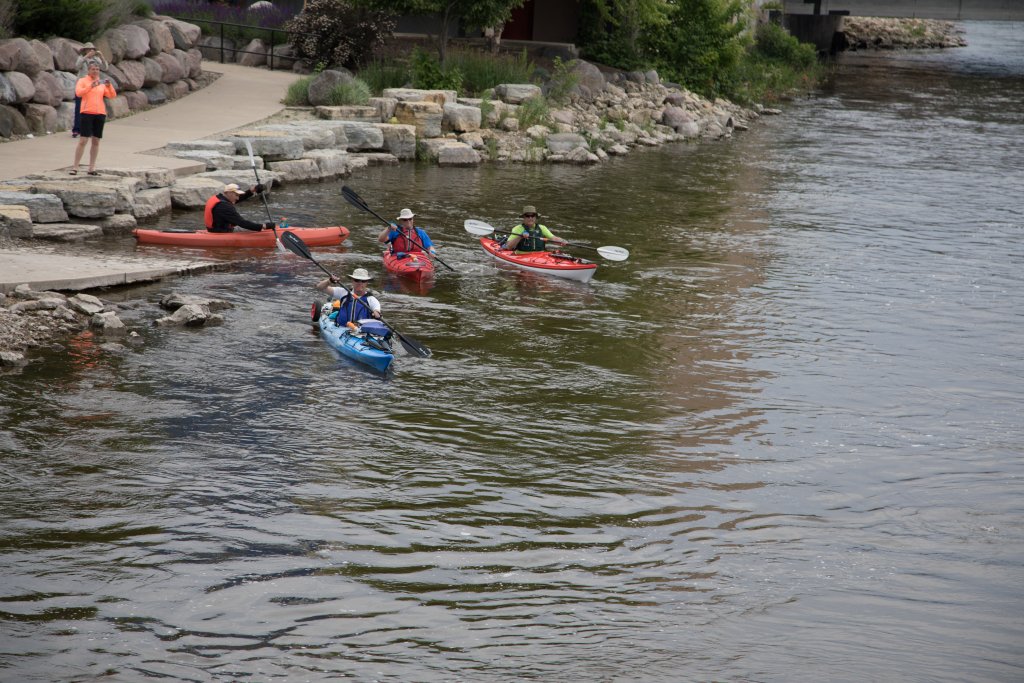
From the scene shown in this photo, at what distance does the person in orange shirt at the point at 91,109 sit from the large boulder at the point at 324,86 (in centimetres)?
897

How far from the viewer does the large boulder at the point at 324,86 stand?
26.8 m

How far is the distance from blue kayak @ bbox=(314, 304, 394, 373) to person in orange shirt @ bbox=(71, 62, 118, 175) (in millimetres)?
7606

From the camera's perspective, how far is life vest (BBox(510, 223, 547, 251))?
17.0m

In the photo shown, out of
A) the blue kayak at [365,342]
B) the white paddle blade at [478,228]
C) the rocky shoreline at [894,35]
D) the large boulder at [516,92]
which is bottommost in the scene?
the blue kayak at [365,342]

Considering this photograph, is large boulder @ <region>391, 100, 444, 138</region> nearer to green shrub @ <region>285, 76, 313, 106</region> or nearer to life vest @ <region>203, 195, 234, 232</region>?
green shrub @ <region>285, 76, 313, 106</region>

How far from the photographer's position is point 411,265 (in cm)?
1611

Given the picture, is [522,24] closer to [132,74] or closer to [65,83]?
[132,74]

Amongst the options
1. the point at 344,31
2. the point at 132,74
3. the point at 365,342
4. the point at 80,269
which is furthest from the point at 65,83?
the point at 365,342

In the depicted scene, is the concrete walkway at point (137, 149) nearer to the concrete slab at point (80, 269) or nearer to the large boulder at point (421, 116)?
the concrete slab at point (80, 269)

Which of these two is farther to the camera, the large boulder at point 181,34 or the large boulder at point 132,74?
the large boulder at point 181,34

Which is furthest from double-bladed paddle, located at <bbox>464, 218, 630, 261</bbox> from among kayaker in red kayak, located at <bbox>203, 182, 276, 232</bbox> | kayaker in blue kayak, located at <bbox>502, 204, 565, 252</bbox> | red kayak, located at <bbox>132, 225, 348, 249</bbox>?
kayaker in red kayak, located at <bbox>203, 182, 276, 232</bbox>

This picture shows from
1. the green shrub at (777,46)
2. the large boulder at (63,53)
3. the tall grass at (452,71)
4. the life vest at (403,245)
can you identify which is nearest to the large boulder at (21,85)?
the large boulder at (63,53)

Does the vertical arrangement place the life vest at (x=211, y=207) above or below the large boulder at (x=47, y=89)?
below

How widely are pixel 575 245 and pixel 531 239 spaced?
2.25 ft
